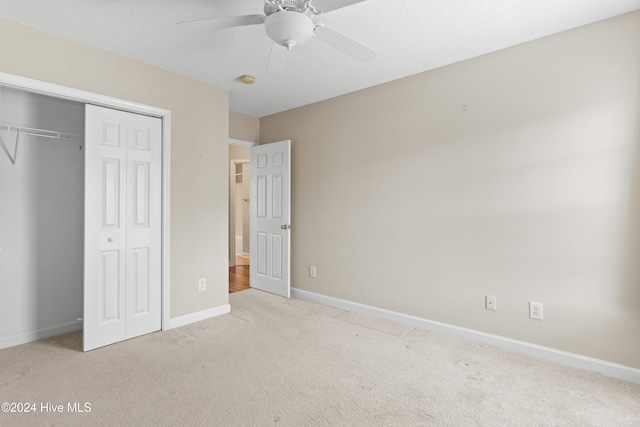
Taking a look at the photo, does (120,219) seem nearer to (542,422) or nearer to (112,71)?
(112,71)

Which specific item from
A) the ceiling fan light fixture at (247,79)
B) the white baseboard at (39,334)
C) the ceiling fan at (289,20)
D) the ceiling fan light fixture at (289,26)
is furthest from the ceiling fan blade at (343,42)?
the white baseboard at (39,334)

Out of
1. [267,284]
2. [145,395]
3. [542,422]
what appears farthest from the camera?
[267,284]

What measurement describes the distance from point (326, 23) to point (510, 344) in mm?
2862

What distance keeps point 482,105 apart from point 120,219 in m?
3.28

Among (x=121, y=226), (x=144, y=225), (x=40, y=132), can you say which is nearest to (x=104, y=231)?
(x=121, y=226)

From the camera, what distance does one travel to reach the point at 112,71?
2732 millimetres

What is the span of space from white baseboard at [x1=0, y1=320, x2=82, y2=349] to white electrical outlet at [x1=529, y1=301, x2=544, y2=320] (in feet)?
13.3

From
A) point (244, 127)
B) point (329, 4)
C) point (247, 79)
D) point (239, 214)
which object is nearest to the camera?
point (329, 4)

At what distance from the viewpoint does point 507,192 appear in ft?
8.64

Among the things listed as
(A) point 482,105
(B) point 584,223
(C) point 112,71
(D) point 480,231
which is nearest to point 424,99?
(A) point 482,105

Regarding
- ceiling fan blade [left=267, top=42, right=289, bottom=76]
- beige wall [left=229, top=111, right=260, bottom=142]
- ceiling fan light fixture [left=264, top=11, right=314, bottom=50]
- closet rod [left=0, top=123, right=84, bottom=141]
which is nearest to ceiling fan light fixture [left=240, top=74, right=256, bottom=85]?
ceiling fan blade [left=267, top=42, right=289, bottom=76]

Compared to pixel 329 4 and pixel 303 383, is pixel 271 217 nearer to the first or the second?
pixel 303 383

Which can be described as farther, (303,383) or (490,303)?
(490,303)

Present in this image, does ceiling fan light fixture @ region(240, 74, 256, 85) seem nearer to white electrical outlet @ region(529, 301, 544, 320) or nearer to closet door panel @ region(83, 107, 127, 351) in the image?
closet door panel @ region(83, 107, 127, 351)
